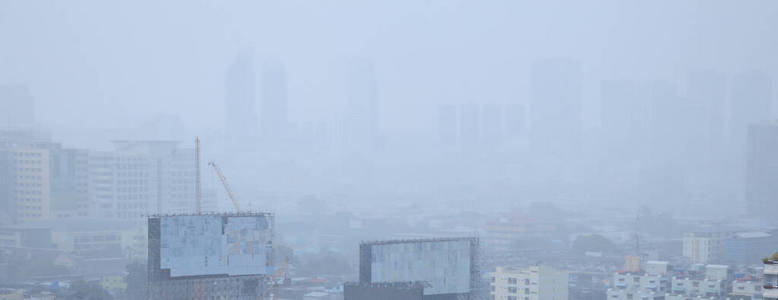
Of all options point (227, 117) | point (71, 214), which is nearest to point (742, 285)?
point (71, 214)

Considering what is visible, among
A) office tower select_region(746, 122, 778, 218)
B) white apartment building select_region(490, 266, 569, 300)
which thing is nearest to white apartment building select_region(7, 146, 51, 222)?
white apartment building select_region(490, 266, 569, 300)

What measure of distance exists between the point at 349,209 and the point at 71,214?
26.8 ft

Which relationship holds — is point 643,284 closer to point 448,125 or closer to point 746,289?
point 746,289

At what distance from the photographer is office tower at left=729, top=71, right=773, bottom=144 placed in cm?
2527

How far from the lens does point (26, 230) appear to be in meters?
17.3


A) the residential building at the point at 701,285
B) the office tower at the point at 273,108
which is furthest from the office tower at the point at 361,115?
the residential building at the point at 701,285

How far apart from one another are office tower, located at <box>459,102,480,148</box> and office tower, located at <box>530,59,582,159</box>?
1.45 meters

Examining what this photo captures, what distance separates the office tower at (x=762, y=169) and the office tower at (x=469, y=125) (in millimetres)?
8849

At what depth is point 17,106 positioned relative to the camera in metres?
23.9

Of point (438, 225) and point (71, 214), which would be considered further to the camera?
point (438, 225)

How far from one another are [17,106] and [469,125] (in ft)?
39.4

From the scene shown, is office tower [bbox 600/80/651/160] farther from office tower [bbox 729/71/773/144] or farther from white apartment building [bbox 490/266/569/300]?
white apartment building [bbox 490/266/569/300]

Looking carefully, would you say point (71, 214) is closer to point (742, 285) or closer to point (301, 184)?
point (301, 184)

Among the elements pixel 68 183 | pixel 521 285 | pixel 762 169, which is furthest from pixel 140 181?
pixel 762 169
